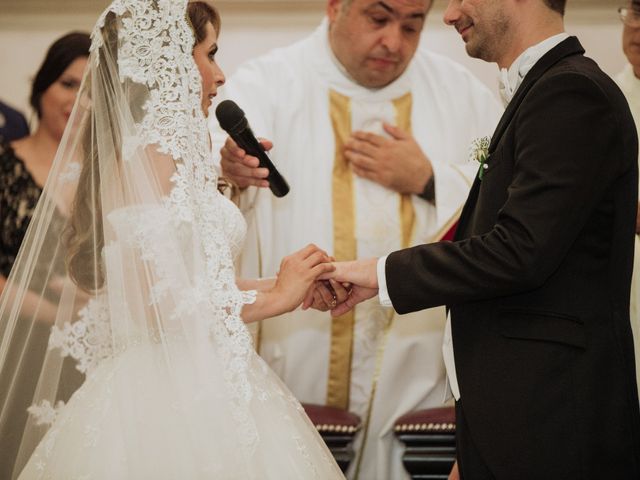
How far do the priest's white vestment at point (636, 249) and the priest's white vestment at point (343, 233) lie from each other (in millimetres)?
677

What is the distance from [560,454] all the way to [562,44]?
1.03 m

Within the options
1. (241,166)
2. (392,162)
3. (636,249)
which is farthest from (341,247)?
(636,249)

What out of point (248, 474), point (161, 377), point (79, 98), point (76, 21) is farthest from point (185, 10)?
point (76, 21)

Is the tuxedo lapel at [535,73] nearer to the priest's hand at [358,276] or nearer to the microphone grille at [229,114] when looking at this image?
the priest's hand at [358,276]

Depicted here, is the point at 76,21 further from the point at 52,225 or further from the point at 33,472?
the point at 33,472

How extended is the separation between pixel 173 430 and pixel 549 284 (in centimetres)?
99

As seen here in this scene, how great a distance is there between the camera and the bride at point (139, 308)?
2449 mm

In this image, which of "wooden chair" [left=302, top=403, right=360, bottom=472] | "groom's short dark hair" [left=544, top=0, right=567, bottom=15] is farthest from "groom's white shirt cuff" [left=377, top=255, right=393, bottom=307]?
"wooden chair" [left=302, top=403, right=360, bottom=472]

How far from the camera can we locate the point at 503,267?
8.14 ft

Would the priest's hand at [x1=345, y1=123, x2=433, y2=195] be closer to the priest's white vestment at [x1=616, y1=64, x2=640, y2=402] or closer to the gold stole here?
the gold stole

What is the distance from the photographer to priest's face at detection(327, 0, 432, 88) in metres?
4.01

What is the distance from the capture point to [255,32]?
5188 mm

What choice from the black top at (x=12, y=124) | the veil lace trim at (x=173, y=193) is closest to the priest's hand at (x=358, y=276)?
the veil lace trim at (x=173, y=193)

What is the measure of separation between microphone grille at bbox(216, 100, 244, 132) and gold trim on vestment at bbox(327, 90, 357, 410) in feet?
3.48
